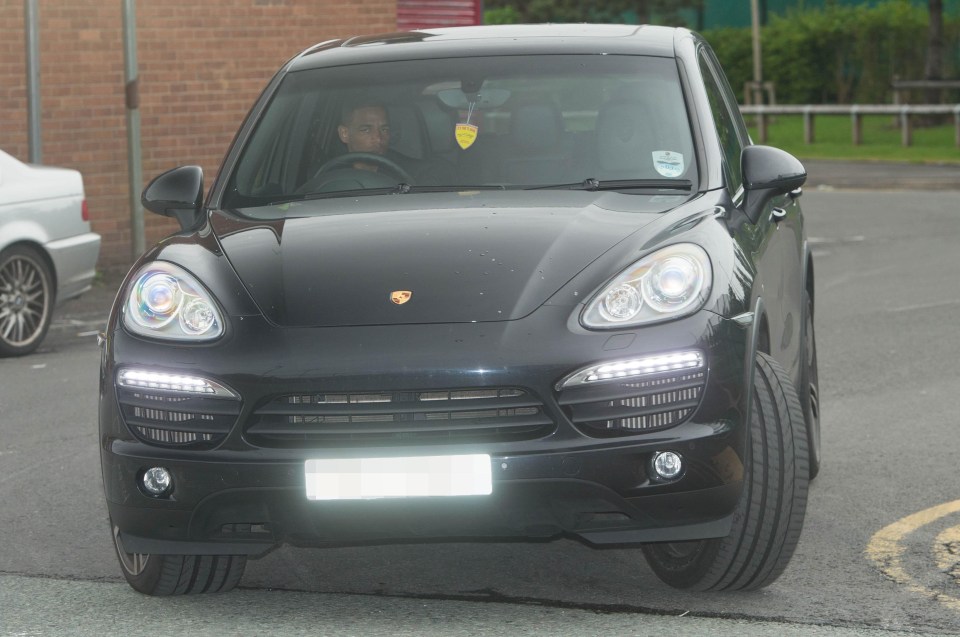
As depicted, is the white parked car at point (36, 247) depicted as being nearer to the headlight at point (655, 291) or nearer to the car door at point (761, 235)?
the car door at point (761, 235)

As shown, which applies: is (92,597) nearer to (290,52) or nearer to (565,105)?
(565,105)

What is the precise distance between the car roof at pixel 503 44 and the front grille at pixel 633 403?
191cm

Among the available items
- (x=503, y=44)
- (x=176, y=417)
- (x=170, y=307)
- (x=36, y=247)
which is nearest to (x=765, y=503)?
(x=176, y=417)

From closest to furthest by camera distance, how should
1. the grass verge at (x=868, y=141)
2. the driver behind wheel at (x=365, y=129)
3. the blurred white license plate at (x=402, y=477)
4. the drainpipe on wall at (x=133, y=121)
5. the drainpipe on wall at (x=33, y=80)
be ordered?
the blurred white license plate at (x=402, y=477), the driver behind wheel at (x=365, y=129), the drainpipe on wall at (x=33, y=80), the drainpipe on wall at (x=133, y=121), the grass verge at (x=868, y=141)

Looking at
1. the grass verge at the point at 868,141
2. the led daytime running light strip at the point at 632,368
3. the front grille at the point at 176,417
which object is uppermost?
the led daytime running light strip at the point at 632,368

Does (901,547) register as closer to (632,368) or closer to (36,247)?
(632,368)

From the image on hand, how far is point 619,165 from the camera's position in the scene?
19.3 feet

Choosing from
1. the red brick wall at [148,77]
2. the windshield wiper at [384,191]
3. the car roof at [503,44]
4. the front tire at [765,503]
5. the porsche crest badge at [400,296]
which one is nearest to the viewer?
the porsche crest badge at [400,296]

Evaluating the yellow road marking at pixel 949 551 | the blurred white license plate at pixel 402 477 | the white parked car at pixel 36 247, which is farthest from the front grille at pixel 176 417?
the white parked car at pixel 36 247

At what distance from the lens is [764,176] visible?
227 inches

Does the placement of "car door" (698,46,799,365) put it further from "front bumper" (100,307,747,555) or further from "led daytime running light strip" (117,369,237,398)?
"led daytime running light strip" (117,369,237,398)

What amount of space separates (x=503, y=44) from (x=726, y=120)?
872 mm

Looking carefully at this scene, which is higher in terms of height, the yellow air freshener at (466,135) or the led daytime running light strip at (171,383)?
the yellow air freshener at (466,135)

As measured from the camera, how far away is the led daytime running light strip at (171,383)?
4795 mm
